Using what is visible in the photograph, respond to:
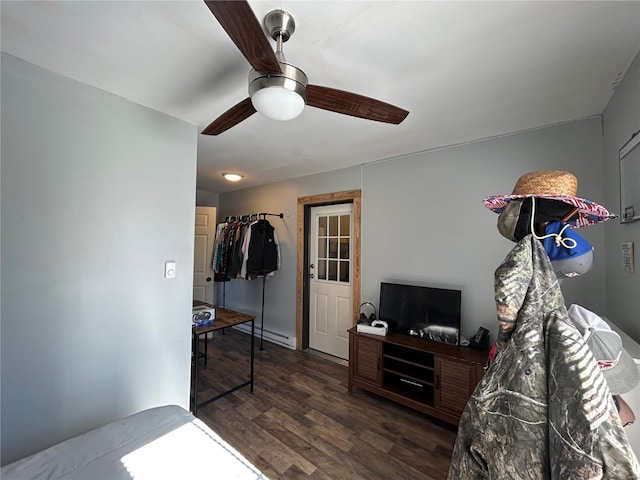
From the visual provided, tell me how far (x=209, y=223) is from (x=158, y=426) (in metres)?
3.26

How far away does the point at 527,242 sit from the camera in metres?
0.80

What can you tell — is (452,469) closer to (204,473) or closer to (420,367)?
(204,473)

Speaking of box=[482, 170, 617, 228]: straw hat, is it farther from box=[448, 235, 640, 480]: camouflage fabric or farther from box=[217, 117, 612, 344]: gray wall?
box=[217, 117, 612, 344]: gray wall

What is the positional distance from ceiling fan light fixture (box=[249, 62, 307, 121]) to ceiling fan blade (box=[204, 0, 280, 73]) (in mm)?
30

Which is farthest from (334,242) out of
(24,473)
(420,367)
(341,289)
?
(24,473)

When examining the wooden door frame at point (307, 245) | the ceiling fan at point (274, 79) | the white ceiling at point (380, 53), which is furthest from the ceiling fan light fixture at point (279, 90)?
the wooden door frame at point (307, 245)

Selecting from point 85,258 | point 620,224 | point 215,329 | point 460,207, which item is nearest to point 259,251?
point 215,329

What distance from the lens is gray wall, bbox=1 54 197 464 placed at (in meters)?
1.25

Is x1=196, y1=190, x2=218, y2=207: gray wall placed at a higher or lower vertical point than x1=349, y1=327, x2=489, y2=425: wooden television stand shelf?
higher

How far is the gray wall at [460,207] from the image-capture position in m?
1.75

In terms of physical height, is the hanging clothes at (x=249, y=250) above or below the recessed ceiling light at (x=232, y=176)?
below

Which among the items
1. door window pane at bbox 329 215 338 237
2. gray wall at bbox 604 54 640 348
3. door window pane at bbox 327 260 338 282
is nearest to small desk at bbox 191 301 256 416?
door window pane at bbox 327 260 338 282

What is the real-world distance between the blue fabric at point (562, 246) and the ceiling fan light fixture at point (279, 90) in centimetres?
101

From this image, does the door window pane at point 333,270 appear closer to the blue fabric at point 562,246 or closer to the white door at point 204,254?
the white door at point 204,254
